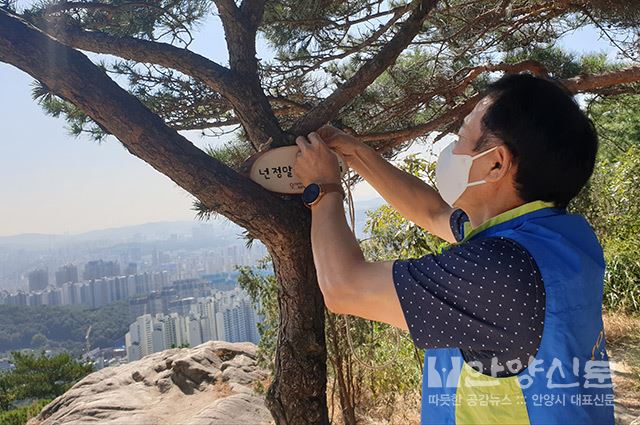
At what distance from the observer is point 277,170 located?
1.28 meters

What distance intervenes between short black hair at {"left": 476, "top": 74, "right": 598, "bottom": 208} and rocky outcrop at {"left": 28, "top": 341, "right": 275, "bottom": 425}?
12.9 ft

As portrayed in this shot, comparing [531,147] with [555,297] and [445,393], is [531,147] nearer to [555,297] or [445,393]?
[555,297]

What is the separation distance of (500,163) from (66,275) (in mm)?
25690

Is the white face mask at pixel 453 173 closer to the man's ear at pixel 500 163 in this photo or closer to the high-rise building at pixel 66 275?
the man's ear at pixel 500 163

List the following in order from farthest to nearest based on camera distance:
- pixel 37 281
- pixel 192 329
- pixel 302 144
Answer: pixel 37 281 < pixel 192 329 < pixel 302 144

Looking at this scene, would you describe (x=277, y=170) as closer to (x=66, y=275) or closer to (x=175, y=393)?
(x=175, y=393)

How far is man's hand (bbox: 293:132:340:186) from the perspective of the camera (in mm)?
1102

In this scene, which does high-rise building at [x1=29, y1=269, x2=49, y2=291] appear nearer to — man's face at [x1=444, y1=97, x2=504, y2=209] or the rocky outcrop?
the rocky outcrop

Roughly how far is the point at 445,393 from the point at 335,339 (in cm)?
217

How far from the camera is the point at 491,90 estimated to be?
90 centimetres

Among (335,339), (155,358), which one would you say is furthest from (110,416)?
(335,339)

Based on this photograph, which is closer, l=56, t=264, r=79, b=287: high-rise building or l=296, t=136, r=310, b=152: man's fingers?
l=296, t=136, r=310, b=152: man's fingers

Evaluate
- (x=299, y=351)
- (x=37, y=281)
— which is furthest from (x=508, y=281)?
(x=37, y=281)

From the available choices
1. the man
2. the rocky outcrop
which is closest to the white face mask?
the man
